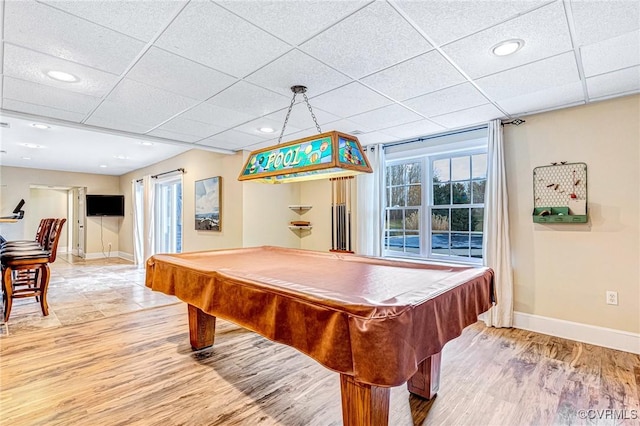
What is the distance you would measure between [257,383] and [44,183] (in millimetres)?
8903

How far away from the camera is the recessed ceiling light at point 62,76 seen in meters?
2.37

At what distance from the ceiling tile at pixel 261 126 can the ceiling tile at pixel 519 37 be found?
2.08 m

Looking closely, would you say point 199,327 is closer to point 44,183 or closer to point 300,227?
point 300,227

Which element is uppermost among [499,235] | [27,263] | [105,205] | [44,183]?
[44,183]

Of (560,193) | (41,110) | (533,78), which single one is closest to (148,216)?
(41,110)

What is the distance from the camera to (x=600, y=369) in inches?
97.8

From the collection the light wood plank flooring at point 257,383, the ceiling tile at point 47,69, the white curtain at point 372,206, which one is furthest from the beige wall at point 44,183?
the white curtain at point 372,206

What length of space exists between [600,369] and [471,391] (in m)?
1.20

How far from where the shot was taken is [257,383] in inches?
90.9

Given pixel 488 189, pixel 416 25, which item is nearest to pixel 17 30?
pixel 416 25

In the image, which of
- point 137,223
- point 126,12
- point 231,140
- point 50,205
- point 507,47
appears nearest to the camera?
point 126,12

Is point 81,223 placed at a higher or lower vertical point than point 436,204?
lower

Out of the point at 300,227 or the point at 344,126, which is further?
the point at 300,227

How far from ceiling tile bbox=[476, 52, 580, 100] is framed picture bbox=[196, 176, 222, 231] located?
422 centimetres
